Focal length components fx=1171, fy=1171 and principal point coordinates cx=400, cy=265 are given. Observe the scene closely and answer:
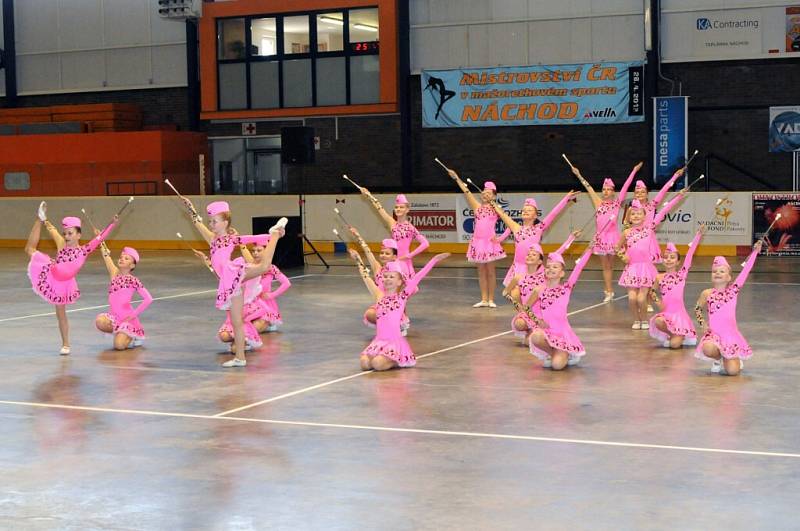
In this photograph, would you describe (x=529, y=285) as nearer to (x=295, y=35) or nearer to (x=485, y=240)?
(x=485, y=240)

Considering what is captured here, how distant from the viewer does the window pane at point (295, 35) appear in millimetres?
35969

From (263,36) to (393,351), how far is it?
85.2ft

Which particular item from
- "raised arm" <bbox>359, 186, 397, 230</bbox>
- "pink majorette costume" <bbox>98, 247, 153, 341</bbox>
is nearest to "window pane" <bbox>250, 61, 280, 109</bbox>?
"raised arm" <bbox>359, 186, 397, 230</bbox>

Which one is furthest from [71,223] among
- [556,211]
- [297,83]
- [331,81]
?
[297,83]

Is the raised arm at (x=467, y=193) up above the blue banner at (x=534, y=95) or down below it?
below

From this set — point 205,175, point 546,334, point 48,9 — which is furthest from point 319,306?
point 48,9

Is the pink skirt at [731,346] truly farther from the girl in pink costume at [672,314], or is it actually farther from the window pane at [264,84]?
the window pane at [264,84]

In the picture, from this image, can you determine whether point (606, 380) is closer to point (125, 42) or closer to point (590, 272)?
point (590, 272)

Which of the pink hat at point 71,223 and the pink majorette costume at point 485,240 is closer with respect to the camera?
the pink hat at point 71,223

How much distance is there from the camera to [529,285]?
1320 cm

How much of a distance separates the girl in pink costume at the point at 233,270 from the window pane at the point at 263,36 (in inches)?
949

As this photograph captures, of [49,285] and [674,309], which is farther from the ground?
[49,285]

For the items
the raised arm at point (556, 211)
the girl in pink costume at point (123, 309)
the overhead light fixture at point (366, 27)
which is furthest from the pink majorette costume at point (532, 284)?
the overhead light fixture at point (366, 27)

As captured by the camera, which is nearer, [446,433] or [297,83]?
[446,433]
